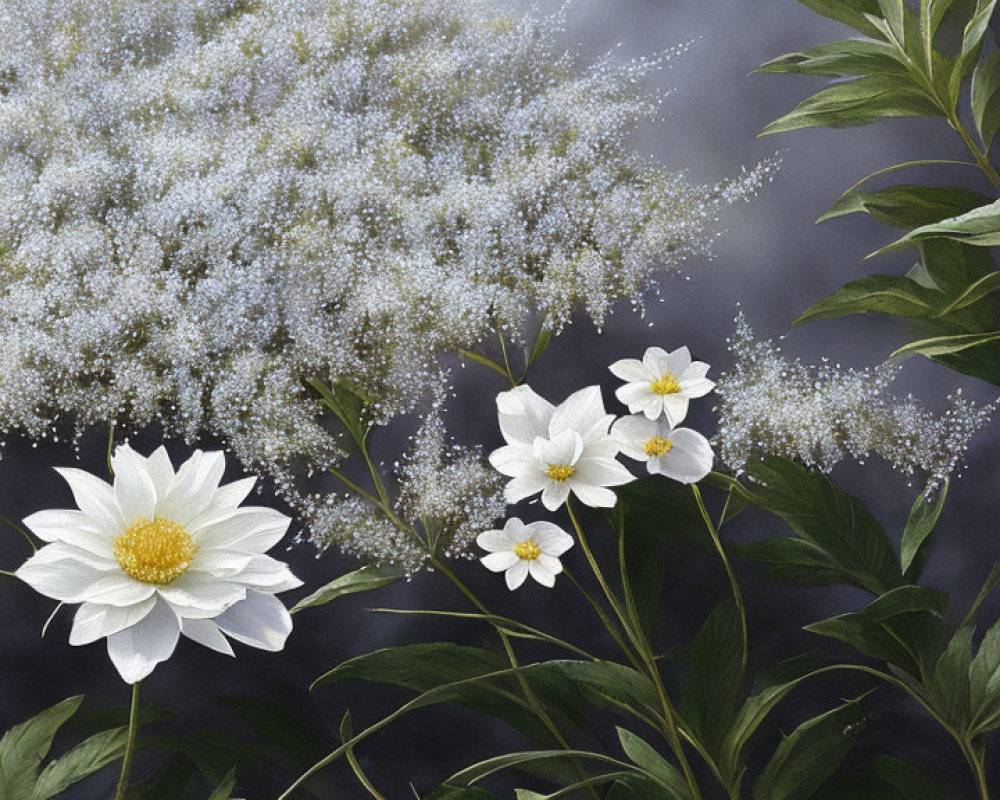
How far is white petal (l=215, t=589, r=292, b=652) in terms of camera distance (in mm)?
491

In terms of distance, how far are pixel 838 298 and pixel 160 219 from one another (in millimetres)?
452

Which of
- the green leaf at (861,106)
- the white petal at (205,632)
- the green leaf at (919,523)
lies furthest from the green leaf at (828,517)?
the white petal at (205,632)

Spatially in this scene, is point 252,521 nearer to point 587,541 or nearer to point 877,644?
point 587,541

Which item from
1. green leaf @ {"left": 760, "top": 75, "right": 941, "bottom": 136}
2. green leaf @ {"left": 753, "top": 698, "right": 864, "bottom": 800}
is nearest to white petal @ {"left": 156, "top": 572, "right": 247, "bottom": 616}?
green leaf @ {"left": 753, "top": 698, "right": 864, "bottom": 800}

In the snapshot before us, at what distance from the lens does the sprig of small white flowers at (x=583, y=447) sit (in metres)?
0.54

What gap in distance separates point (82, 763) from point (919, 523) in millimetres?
561

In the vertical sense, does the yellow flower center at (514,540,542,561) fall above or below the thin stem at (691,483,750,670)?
above

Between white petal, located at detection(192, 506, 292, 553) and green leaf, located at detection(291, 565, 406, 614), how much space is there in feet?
0.21

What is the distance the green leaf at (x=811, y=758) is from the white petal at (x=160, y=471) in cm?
41

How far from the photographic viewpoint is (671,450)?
1.81 ft

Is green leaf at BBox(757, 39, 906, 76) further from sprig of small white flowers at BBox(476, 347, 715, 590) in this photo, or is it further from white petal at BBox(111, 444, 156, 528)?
white petal at BBox(111, 444, 156, 528)

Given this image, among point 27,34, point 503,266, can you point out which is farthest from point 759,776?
point 27,34

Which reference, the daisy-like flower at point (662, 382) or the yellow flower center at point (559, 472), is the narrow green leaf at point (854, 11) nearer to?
the daisy-like flower at point (662, 382)

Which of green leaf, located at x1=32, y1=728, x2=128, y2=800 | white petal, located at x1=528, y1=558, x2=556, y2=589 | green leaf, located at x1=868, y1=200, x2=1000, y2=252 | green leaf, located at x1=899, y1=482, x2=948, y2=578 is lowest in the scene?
green leaf, located at x1=32, y1=728, x2=128, y2=800
